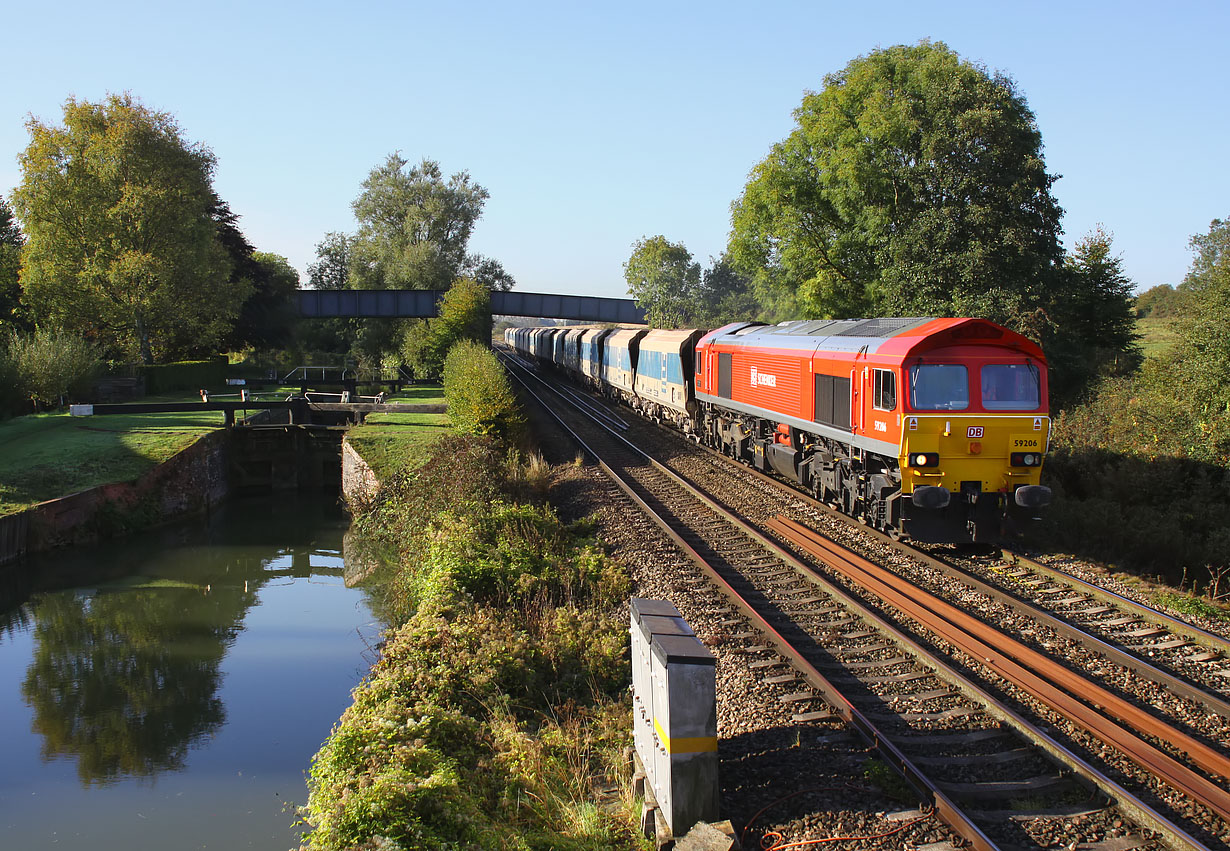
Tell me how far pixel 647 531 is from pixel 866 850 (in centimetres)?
892

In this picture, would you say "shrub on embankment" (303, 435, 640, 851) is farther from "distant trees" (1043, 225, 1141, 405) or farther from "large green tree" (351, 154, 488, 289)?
"large green tree" (351, 154, 488, 289)

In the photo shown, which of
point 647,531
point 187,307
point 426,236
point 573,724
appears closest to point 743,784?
point 573,724

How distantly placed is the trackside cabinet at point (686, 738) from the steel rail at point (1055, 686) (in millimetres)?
3311

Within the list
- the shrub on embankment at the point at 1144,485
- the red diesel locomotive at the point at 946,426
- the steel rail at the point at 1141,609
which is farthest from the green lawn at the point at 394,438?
the shrub on embankment at the point at 1144,485

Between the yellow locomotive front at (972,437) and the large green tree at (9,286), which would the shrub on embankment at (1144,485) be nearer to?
the yellow locomotive front at (972,437)

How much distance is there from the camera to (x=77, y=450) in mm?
22422

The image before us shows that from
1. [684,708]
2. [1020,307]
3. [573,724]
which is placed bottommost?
[573,724]

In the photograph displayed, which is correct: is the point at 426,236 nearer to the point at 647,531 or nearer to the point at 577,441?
the point at 577,441

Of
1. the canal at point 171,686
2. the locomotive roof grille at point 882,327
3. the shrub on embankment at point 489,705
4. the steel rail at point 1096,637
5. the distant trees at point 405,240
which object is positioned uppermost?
the distant trees at point 405,240

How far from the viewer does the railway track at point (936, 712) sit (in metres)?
5.64

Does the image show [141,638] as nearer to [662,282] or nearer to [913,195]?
[913,195]

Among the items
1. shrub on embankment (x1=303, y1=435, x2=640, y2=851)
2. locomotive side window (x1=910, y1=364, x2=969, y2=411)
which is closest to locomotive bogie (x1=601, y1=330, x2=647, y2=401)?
shrub on embankment (x1=303, y1=435, x2=640, y2=851)

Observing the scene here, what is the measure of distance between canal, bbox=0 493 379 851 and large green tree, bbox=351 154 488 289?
42.4 meters

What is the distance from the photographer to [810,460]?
1579cm
